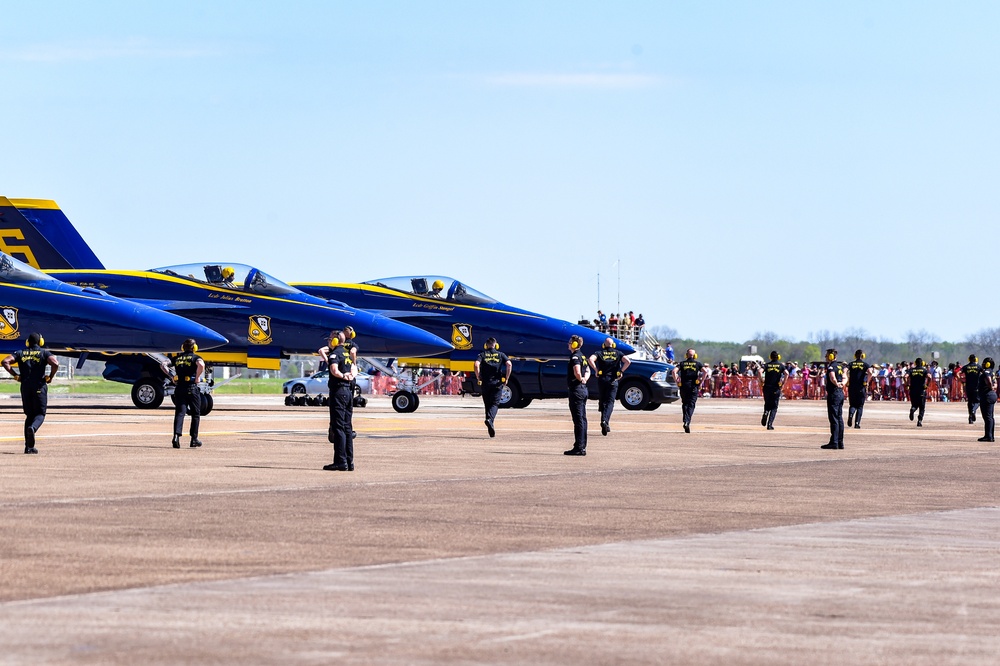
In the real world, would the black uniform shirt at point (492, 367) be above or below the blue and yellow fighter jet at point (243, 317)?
below

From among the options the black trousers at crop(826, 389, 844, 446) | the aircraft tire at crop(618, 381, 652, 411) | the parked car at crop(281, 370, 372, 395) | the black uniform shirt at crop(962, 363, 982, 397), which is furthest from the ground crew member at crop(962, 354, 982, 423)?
the parked car at crop(281, 370, 372, 395)

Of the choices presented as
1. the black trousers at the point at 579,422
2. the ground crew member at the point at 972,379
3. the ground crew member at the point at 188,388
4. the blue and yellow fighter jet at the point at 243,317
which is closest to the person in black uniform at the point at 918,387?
the ground crew member at the point at 972,379

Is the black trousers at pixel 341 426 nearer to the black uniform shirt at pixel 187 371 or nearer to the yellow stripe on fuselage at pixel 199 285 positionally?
the black uniform shirt at pixel 187 371

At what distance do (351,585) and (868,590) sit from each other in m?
2.97

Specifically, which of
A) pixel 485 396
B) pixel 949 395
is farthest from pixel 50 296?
pixel 949 395

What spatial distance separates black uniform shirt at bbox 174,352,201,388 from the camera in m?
22.4

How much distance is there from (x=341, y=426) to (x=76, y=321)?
15.5 m

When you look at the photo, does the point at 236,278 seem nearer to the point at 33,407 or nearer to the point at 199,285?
the point at 199,285

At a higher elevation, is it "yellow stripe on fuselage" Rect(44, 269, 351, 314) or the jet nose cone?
"yellow stripe on fuselage" Rect(44, 269, 351, 314)

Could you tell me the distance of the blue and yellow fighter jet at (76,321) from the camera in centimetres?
3128

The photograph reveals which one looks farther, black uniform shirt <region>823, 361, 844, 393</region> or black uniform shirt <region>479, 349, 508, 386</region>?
black uniform shirt <region>479, 349, 508, 386</region>

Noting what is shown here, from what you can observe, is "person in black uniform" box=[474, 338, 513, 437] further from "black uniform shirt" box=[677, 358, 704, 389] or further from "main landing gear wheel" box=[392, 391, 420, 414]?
"main landing gear wheel" box=[392, 391, 420, 414]

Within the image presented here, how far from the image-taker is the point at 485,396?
25.5m

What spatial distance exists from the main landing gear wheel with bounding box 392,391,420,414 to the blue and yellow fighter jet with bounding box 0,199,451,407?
156 centimetres
